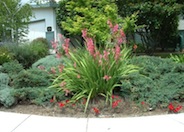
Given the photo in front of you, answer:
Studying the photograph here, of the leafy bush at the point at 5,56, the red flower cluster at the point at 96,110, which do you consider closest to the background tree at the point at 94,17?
the leafy bush at the point at 5,56

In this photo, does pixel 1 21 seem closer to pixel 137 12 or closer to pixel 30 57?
pixel 30 57

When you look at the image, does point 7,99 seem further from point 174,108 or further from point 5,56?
point 5,56

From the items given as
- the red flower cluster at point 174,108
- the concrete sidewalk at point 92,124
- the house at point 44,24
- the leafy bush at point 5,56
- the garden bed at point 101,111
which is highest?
the house at point 44,24

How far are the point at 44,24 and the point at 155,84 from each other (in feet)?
45.9

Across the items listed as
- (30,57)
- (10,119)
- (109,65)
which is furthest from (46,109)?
(30,57)

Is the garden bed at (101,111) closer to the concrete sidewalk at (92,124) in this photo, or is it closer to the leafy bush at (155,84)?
the leafy bush at (155,84)

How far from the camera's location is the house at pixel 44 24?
18.7 m

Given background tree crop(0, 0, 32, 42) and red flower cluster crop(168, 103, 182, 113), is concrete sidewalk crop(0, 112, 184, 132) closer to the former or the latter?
red flower cluster crop(168, 103, 182, 113)

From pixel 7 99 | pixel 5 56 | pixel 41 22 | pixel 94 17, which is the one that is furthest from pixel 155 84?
pixel 41 22

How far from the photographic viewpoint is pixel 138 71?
6.80 metres

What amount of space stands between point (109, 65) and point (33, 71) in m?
2.35

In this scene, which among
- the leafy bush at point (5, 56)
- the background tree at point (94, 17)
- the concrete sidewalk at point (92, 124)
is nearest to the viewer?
the concrete sidewalk at point (92, 124)

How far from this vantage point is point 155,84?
639 cm

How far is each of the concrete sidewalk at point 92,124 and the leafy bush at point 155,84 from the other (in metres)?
0.67
